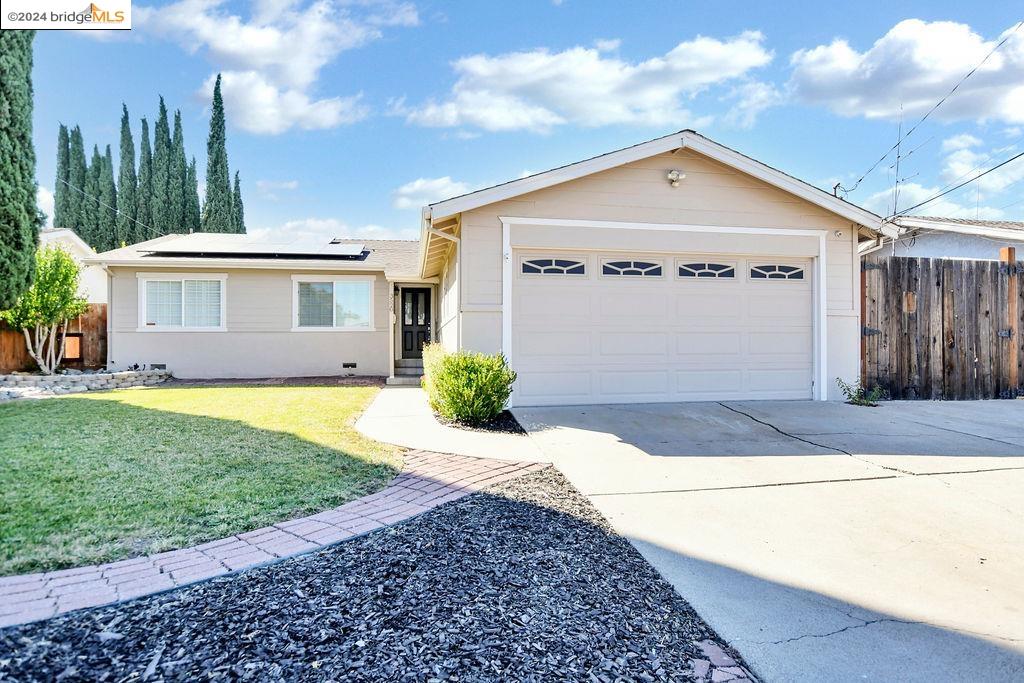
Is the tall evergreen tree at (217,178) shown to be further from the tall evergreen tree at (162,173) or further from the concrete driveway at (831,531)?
the concrete driveway at (831,531)

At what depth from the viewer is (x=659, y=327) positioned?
8.56 metres

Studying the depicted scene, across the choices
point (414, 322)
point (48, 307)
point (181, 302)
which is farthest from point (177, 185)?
point (414, 322)

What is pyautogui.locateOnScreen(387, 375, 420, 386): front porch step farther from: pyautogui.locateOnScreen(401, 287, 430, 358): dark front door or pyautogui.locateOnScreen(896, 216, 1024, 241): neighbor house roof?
pyautogui.locateOnScreen(896, 216, 1024, 241): neighbor house roof

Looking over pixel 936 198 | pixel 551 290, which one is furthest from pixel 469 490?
pixel 936 198

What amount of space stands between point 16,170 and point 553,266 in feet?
29.5

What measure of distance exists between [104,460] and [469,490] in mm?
3671

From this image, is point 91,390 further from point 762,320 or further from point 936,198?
point 936,198

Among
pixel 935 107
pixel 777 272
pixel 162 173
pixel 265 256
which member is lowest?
pixel 777 272

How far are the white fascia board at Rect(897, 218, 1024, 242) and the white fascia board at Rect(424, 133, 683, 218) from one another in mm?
10749

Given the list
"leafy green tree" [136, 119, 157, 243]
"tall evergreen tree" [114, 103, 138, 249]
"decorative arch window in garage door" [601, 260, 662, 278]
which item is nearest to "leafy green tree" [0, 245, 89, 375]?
"decorative arch window in garage door" [601, 260, 662, 278]

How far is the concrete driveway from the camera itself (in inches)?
89.4

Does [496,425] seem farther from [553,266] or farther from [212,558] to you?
[212,558]

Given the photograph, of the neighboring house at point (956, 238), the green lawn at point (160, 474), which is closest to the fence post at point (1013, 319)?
the neighboring house at point (956, 238)

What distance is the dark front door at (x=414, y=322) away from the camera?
14.8m
